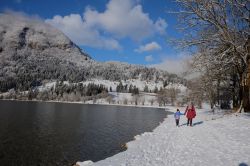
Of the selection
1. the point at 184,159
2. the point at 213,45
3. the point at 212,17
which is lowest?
the point at 184,159

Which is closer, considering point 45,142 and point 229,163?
point 229,163

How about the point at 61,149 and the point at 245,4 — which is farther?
the point at 61,149

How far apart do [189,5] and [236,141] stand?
13941 millimetres

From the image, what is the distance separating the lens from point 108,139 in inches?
1566

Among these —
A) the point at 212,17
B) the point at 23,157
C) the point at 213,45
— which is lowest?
the point at 23,157

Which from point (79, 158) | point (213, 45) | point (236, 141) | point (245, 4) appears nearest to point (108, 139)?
point (79, 158)

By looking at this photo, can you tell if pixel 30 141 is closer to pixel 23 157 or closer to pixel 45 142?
pixel 45 142

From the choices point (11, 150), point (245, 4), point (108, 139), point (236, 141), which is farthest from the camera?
point (108, 139)

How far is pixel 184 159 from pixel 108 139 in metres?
25.1

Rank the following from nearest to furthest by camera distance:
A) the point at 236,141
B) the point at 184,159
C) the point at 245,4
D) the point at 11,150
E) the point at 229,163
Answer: the point at 229,163 < the point at 184,159 < the point at 236,141 < the point at 245,4 < the point at 11,150

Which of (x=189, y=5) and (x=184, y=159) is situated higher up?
(x=189, y=5)

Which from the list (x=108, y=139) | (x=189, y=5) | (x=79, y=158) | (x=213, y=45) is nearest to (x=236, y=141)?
(x=213, y=45)

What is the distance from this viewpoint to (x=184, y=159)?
51.7ft

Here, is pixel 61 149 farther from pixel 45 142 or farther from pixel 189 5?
pixel 189 5
